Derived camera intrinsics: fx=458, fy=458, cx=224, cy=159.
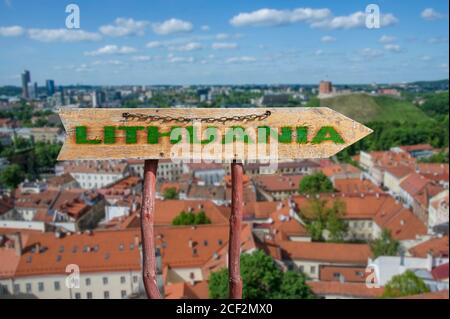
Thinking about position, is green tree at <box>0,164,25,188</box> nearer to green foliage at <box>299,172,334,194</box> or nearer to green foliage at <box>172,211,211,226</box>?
A: green foliage at <box>172,211,211,226</box>

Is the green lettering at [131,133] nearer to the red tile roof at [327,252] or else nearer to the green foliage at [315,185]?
the red tile roof at [327,252]

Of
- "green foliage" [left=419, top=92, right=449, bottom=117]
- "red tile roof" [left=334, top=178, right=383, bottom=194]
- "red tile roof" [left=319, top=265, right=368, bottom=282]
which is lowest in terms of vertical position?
"red tile roof" [left=319, top=265, right=368, bottom=282]

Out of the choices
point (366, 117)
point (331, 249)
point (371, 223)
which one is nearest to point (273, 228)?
point (331, 249)

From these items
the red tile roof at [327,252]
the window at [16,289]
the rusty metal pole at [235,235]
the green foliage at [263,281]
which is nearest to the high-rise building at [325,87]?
the red tile roof at [327,252]

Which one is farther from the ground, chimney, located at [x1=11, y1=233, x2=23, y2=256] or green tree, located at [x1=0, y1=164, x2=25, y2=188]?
chimney, located at [x1=11, y1=233, x2=23, y2=256]

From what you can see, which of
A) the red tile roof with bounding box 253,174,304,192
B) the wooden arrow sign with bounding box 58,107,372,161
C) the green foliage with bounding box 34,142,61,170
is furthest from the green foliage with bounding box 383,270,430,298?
the green foliage with bounding box 34,142,61,170

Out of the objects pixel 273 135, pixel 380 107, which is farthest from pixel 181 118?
pixel 380 107
